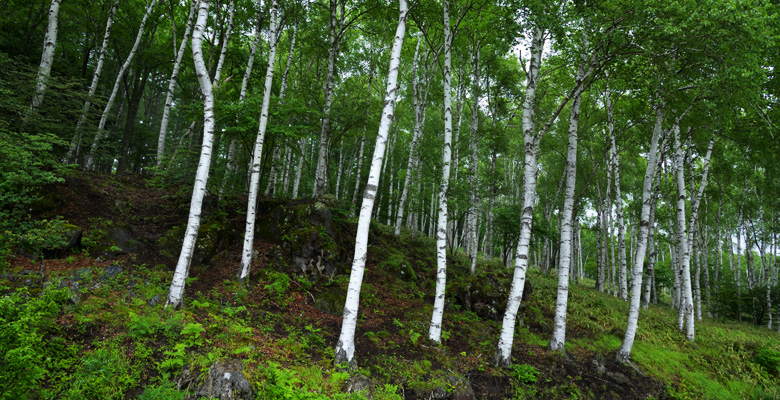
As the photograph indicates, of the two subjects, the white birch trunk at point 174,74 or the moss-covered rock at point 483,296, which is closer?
the moss-covered rock at point 483,296

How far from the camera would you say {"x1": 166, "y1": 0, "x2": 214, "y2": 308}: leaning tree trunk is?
19.7 feet

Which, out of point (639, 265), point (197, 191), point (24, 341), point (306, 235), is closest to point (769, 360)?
point (639, 265)

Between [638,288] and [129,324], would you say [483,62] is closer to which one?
[638,288]

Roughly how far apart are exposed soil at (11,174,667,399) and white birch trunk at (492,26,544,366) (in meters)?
0.53

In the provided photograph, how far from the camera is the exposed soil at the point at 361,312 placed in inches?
253

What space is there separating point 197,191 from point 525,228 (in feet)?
23.4

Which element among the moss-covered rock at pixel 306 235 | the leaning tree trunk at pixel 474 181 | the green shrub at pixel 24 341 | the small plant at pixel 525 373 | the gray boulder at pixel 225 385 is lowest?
the small plant at pixel 525 373

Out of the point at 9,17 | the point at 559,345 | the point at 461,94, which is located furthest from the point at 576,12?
the point at 9,17

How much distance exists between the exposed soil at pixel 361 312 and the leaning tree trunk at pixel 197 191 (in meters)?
1.10

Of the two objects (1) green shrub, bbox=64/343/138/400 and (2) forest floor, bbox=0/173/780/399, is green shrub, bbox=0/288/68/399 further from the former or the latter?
(1) green shrub, bbox=64/343/138/400

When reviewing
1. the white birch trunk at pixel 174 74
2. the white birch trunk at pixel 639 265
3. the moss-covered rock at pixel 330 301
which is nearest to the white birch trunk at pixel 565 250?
the white birch trunk at pixel 639 265

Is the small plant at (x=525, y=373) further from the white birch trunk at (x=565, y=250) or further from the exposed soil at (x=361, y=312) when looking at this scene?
the white birch trunk at (x=565, y=250)

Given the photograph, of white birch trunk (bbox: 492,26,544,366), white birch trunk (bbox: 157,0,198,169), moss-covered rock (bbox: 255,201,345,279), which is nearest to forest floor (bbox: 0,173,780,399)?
moss-covered rock (bbox: 255,201,345,279)

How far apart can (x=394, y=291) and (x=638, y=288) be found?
683cm
